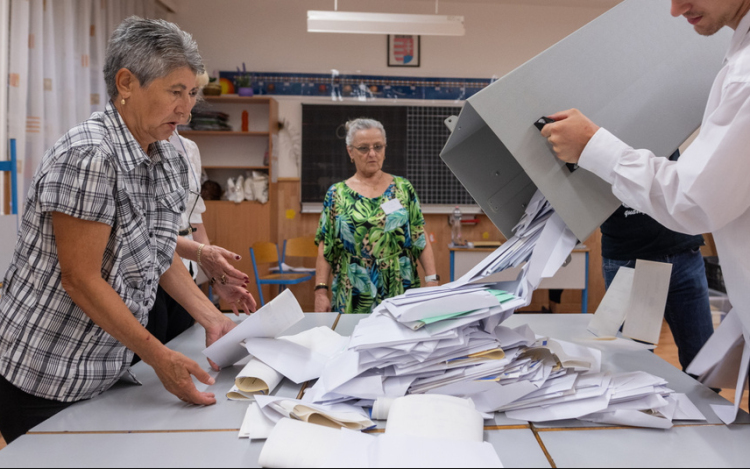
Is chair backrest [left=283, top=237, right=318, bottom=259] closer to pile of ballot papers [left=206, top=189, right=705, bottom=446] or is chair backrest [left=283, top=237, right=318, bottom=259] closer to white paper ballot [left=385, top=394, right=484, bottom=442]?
pile of ballot papers [left=206, top=189, right=705, bottom=446]

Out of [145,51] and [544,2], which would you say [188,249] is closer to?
[145,51]

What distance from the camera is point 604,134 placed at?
99 cm

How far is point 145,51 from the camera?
3.40ft

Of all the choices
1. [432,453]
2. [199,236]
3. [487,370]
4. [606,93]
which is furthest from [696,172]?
[199,236]

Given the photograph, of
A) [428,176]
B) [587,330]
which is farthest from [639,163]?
[428,176]

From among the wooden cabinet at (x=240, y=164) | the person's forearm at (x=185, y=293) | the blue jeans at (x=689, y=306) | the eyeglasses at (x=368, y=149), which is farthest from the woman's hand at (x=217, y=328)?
the wooden cabinet at (x=240, y=164)

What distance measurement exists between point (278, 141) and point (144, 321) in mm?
4203

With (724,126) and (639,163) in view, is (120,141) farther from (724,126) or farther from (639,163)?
(724,126)

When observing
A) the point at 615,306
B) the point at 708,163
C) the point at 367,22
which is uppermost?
the point at 367,22

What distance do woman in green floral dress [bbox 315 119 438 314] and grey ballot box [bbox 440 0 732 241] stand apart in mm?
1356

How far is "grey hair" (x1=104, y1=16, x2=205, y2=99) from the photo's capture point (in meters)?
1.04

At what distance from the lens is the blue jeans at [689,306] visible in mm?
1668

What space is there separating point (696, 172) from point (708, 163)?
2cm

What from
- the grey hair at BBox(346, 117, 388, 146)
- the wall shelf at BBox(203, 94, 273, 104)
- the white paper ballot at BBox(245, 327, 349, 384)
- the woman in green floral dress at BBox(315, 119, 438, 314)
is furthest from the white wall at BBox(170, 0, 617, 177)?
the white paper ballot at BBox(245, 327, 349, 384)
